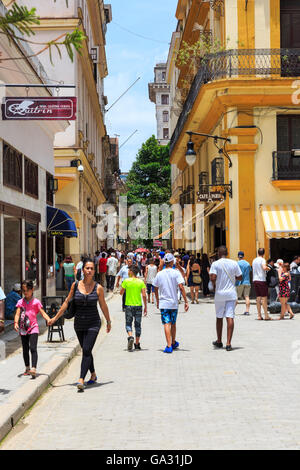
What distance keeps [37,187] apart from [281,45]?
439 inches

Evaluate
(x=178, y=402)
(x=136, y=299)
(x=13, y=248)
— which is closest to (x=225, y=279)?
(x=136, y=299)

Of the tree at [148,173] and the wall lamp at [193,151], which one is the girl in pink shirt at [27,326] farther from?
the tree at [148,173]

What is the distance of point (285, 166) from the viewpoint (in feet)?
79.0

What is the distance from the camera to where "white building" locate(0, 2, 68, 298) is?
15031 millimetres

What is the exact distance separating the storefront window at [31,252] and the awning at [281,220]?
8.16 metres

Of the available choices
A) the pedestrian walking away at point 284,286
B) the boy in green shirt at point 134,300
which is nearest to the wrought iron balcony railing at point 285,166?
the pedestrian walking away at point 284,286

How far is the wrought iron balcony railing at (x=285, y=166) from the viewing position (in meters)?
23.9

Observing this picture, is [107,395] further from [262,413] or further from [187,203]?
[187,203]

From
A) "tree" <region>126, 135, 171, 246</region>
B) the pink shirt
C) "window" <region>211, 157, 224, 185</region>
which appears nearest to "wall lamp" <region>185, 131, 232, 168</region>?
"window" <region>211, 157, 224, 185</region>

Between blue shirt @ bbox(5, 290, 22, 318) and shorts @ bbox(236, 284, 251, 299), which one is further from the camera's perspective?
shorts @ bbox(236, 284, 251, 299)

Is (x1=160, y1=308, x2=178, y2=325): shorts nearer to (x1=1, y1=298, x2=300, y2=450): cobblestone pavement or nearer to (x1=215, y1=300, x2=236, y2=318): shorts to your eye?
(x1=1, y1=298, x2=300, y2=450): cobblestone pavement

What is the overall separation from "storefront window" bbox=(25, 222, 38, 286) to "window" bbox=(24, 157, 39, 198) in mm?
977

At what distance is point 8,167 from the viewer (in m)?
15.9
